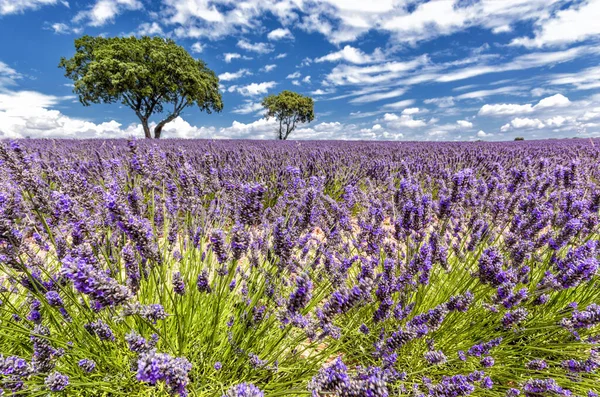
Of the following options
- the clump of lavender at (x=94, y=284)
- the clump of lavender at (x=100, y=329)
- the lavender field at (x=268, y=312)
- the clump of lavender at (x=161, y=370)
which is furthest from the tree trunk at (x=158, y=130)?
the clump of lavender at (x=161, y=370)

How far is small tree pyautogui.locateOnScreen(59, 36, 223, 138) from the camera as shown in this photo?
2023cm

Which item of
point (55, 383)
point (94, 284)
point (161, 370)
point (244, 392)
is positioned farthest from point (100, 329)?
point (244, 392)

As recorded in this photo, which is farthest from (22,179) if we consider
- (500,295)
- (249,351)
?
(500,295)

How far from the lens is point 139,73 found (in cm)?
2016

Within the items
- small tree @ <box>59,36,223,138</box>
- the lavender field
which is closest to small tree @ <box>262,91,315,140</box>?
small tree @ <box>59,36,223,138</box>

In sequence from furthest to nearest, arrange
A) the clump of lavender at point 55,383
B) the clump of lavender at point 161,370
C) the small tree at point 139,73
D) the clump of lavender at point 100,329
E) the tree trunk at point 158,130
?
the tree trunk at point 158,130, the small tree at point 139,73, the clump of lavender at point 100,329, the clump of lavender at point 55,383, the clump of lavender at point 161,370

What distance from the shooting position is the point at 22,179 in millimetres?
1355

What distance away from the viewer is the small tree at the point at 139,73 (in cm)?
2023

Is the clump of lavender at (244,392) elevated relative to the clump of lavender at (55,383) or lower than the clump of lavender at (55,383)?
elevated

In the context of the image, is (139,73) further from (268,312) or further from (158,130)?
(268,312)

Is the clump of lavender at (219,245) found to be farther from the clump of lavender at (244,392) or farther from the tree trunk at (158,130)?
the tree trunk at (158,130)

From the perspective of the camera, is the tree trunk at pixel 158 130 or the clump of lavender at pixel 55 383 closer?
the clump of lavender at pixel 55 383

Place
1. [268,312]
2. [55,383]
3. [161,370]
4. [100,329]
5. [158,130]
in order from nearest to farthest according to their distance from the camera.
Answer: [161,370], [55,383], [100,329], [268,312], [158,130]

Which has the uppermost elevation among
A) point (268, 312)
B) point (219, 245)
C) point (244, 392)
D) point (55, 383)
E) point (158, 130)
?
point (158, 130)
